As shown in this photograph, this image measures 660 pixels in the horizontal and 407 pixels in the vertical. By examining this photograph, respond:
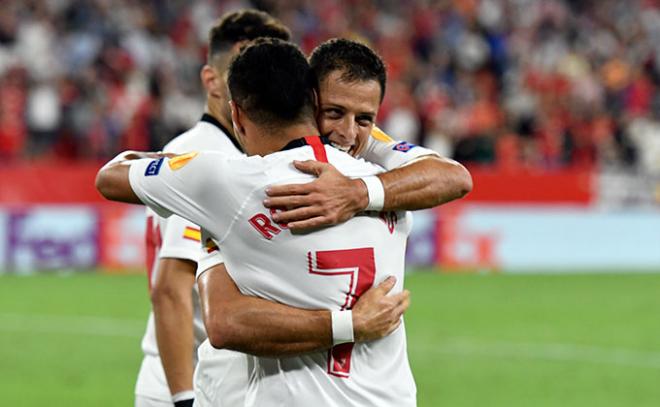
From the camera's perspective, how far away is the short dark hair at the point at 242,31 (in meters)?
4.98

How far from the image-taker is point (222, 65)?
4.93 m

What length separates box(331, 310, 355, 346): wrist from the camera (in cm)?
344

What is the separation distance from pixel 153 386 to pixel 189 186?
1.37m

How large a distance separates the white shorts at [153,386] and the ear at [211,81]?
107 centimetres

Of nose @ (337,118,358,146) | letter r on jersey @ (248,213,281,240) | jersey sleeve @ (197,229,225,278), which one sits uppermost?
nose @ (337,118,358,146)

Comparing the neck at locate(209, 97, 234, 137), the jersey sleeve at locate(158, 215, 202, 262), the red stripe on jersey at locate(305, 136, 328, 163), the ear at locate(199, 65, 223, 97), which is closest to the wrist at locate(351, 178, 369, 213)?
the red stripe on jersey at locate(305, 136, 328, 163)

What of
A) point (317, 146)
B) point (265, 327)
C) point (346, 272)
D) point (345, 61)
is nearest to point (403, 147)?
point (345, 61)

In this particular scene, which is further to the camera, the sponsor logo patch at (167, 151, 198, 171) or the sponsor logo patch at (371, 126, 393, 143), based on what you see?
the sponsor logo patch at (371, 126, 393, 143)

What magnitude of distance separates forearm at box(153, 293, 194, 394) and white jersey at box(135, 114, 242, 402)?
152 mm

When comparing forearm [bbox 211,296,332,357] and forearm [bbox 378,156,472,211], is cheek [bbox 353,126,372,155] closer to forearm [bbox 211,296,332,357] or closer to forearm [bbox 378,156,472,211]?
forearm [bbox 378,156,472,211]

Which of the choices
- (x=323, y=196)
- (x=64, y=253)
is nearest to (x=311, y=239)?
(x=323, y=196)

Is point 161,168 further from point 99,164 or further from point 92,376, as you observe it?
point 99,164

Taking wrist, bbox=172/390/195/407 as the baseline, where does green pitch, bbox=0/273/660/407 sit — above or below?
below

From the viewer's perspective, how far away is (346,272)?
3.49m
